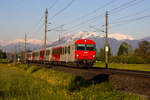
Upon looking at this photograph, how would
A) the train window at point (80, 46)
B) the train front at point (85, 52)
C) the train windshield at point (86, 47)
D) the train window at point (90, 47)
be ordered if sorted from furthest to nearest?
1. the train window at point (90, 47)
2. the train windshield at point (86, 47)
3. the train window at point (80, 46)
4. the train front at point (85, 52)

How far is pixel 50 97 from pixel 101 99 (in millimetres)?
1640

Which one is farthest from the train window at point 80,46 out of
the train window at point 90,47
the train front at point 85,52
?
the train window at point 90,47

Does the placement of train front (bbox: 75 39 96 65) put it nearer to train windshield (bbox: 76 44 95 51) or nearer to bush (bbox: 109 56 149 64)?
train windshield (bbox: 76 44 95 51)

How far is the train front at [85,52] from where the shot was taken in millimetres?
25091

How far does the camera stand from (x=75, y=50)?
82.3ft

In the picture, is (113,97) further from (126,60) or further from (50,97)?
(126,60)

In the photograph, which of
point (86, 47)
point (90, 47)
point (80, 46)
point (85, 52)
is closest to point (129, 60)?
point (90, 47)

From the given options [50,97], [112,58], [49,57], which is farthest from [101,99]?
[112,58]

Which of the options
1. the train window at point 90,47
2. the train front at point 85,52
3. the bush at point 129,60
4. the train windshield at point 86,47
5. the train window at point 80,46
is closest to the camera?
the train front at point 85,52

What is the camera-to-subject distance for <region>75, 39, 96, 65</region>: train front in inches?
988

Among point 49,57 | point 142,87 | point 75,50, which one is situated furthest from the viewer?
point 49,57

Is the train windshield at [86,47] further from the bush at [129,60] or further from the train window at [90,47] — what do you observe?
the bush at [129,60]

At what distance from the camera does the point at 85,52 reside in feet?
83.7

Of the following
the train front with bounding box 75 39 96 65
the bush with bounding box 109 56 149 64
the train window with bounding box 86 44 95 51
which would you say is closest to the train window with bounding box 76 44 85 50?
the train front with bounding box 75 39 96 65
